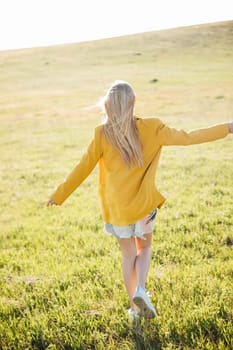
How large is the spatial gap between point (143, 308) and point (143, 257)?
507 mm

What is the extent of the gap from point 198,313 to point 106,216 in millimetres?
1210

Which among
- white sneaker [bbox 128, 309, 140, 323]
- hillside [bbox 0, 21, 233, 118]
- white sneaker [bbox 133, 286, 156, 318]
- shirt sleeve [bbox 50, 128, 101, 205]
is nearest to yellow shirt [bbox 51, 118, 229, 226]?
shirt sleeve [bbox 50, 128, 101, 205]

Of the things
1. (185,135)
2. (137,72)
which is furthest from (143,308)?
(137,72)

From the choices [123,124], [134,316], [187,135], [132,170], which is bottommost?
[134,316]

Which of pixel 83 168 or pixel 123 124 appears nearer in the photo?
pixel 123 124

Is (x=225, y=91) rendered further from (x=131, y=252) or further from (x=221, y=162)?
(x=131, y=252)

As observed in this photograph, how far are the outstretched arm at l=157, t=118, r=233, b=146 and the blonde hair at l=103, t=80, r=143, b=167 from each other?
0.24 metres

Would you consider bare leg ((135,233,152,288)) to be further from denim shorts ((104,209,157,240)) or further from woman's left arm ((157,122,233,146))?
woman's left arm ((157,122,233,146))

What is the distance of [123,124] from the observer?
3.61m

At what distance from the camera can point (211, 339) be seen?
3459 millimetres

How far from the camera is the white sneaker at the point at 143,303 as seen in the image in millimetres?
3465

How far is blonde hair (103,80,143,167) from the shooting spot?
3.59 meters

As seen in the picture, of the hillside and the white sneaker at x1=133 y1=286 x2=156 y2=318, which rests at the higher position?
the white sneaker at x1=133 y1=286 x2=156 y2=318

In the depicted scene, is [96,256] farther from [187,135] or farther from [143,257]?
[187,135]
